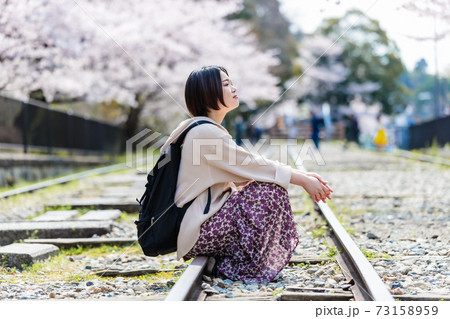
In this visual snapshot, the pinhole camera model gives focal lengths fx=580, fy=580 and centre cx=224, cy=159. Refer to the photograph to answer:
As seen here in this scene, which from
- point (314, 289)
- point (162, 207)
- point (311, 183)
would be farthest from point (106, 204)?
point (314, 289)

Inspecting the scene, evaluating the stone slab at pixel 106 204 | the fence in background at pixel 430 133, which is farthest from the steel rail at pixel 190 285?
the fence in background at pixel 430 133

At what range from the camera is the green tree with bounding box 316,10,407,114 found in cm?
4559

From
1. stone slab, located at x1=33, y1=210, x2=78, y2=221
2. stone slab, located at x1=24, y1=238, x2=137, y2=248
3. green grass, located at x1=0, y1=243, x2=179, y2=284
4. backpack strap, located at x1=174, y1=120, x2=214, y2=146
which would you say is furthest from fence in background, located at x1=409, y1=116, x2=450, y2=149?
backpack strap, located at x1=174, y1=120, x2=214, y2=146

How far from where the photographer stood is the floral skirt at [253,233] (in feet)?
10.7

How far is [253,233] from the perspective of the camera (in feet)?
10.8

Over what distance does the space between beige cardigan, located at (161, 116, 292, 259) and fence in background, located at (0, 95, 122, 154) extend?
8.04m

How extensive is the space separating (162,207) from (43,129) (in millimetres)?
10126

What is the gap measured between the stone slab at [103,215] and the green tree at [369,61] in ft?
134

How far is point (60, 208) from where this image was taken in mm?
7078

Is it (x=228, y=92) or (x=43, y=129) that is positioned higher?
(x=228, y=92)

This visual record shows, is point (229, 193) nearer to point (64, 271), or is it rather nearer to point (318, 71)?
point (64, 271)

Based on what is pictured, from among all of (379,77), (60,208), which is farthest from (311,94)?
(60,208)

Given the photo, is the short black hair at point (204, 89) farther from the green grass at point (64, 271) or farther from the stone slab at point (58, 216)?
the stone slab at point (58, 216)
